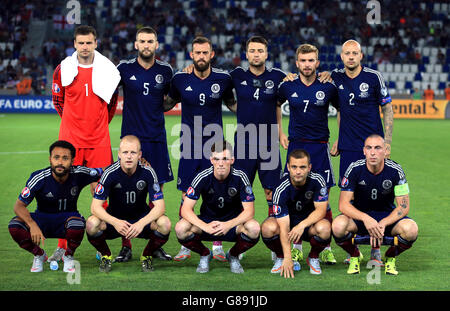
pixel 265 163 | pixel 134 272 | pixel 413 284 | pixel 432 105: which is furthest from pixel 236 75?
pixel 432 105

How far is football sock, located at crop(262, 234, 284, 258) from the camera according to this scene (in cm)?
596

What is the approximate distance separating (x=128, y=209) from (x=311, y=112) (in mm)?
2135

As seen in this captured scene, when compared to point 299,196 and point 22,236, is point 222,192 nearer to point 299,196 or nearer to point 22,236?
point 299,196

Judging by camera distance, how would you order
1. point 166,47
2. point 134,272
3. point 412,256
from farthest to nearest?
1. point 166,47
2. point 412,256
3. point 134,272

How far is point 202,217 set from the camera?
6297 mm

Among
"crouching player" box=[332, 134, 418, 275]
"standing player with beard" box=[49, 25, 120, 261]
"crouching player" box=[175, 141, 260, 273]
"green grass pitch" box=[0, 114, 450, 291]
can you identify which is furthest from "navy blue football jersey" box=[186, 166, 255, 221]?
"standing player with beard" box=[49, 25, 120, 261]

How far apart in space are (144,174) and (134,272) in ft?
3.03

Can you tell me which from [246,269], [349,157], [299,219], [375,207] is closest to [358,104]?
[349,157]

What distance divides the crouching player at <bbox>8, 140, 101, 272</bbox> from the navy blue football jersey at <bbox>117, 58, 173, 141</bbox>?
86 cm

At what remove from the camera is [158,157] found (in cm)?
708

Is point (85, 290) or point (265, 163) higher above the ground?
point (265, 163)

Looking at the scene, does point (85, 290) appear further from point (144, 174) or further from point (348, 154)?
point (348, 154)
